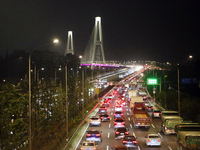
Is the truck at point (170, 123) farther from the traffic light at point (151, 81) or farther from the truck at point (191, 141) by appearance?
the traffic light at point (151, 81)

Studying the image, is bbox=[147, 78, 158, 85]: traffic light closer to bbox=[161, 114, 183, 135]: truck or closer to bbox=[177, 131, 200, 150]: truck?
bbox=[161, 114, 183, 135]: truck

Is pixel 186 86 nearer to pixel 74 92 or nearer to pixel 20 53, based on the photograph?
pixel 74 92

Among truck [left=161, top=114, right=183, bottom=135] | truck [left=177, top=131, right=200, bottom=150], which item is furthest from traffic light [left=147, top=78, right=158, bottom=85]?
truck [left=177, top=131, right=200, bottom=150]

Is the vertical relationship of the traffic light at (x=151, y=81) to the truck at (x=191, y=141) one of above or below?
above

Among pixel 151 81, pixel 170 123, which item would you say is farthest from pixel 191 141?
pixel 151 81

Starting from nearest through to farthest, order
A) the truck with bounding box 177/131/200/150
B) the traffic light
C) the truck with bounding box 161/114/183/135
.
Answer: the truck with bounding box 177/131/200/150, the truck with bounding box 161/114/183/135, the traffic light

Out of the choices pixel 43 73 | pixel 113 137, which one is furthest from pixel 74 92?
pixel 43 73

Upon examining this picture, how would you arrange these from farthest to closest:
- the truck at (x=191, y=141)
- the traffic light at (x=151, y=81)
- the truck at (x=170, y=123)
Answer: the traffic light at (x=151, y=81), the truck at (x=170, y=123), the truck at (x=191, y=141)

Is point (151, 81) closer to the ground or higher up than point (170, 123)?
higher up

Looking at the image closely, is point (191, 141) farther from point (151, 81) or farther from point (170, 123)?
point (151, 81)

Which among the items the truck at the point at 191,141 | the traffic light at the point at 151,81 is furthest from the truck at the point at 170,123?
the traffic light at the point at 151,81

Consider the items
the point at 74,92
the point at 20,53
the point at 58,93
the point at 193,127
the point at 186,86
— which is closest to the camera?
the point at 193,127
